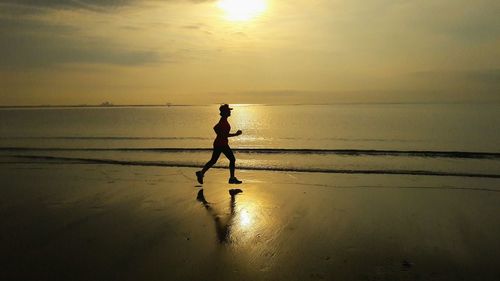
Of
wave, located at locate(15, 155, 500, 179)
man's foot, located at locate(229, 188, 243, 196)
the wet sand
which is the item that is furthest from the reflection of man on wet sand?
wave, located at locate(15, 155, 500, 179)

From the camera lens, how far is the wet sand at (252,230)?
5105mm

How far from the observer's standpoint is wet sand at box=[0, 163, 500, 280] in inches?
201

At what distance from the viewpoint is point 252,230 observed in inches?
267

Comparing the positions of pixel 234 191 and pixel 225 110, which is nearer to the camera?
pixel 234 191

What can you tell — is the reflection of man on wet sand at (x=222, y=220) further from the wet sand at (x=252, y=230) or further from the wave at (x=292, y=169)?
the wave at (x=292, y=169)

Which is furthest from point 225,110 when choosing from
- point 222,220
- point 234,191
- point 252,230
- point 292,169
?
point 292,169

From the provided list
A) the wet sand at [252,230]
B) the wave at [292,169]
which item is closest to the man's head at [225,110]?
the wet sand at [252,230]

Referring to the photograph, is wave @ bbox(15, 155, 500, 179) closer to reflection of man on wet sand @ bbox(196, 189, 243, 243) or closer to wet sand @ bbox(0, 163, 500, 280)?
wet sand @ bbox(0, 163, 500, 280)

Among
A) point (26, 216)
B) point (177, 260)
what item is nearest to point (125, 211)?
point (26, 216)

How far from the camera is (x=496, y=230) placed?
6836 millimetres

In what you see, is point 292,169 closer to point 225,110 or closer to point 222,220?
point 225,110

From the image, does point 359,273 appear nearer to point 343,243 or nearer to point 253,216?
point 343,243

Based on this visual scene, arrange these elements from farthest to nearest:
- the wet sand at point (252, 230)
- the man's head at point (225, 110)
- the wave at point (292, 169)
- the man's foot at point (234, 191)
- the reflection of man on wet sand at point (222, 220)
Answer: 1. the wave at point (292, 169)
2. the man's head at point (225, 110)
3. the man's foot at point (234, 191)
4. the reflection of man on wet sand at point (222, 220)
5. the wet sand at point (252, 230)

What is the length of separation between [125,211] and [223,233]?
2.58 m
